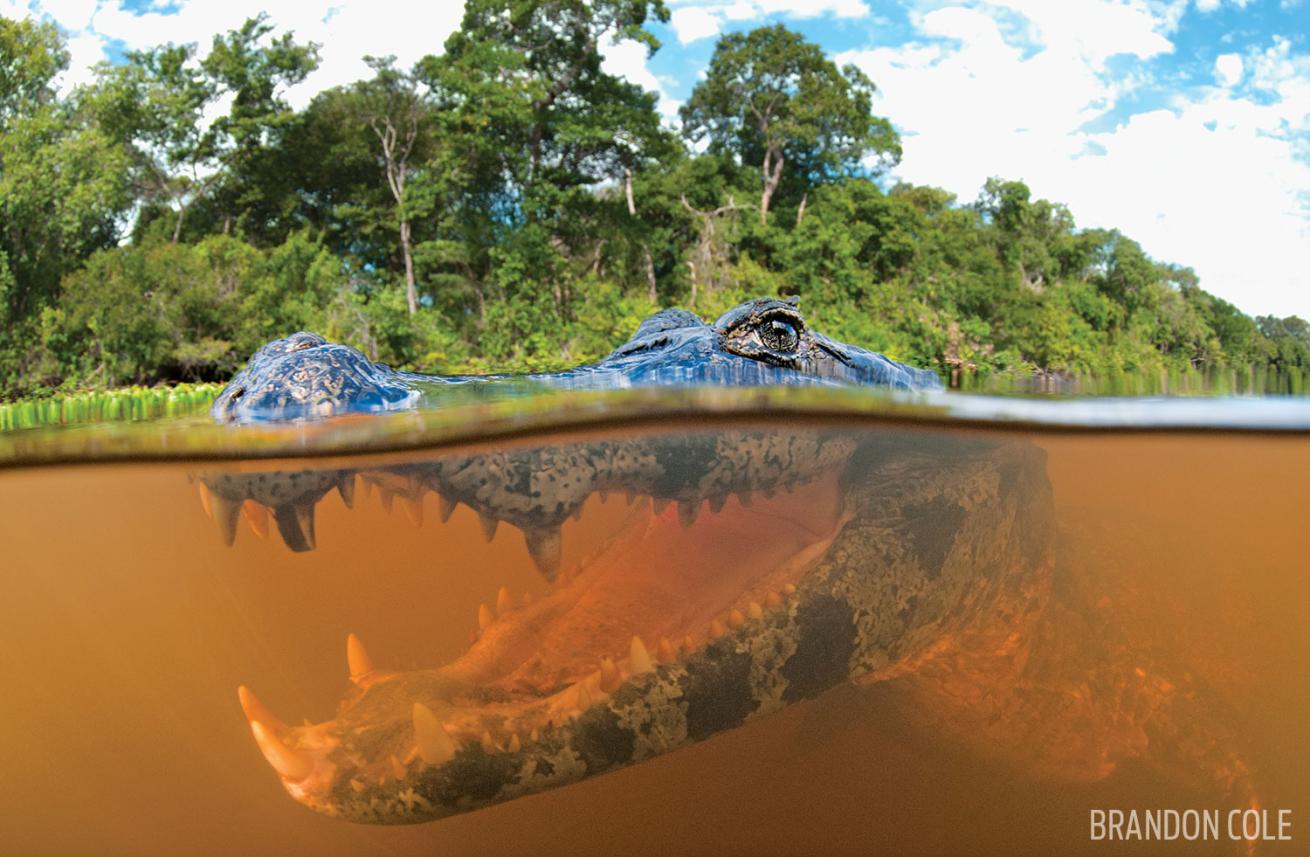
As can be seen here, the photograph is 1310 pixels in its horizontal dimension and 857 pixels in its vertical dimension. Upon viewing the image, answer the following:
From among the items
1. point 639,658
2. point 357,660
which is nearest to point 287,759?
point 357,660

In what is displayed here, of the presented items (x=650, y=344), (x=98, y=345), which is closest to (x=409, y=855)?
(x=650, y=344)

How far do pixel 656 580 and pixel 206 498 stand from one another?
2148 mm

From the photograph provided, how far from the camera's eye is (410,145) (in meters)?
25.4

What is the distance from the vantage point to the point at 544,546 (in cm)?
334

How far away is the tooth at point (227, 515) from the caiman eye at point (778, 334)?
224cm

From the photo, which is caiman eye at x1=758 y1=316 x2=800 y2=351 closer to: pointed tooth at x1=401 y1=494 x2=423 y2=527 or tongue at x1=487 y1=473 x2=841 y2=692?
tongue at x1=487 y1=473 x2=841 y2=692

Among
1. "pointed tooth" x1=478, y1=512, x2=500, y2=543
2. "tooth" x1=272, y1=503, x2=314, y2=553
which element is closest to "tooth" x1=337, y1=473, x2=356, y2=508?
"tooth" x1=272, y1=503, x2=314, y2=553

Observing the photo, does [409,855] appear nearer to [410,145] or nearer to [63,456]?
[63,456]

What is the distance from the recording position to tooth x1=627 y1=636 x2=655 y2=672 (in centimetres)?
304

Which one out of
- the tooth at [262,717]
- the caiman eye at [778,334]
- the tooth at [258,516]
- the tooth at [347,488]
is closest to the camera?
the tooth at [262,717]

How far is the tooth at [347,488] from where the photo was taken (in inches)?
151

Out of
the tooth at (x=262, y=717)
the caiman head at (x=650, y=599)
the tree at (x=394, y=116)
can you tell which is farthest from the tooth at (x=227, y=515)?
the tree at (x=394, y=116)

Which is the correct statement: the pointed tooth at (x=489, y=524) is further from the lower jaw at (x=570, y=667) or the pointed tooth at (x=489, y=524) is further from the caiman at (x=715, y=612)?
the lower jaw at (x=570, y=667)

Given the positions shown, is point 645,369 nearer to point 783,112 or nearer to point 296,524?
point 296,524
